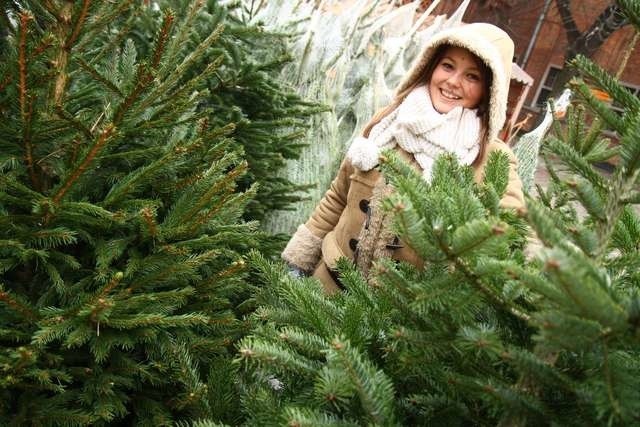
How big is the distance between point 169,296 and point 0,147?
0.61 metres

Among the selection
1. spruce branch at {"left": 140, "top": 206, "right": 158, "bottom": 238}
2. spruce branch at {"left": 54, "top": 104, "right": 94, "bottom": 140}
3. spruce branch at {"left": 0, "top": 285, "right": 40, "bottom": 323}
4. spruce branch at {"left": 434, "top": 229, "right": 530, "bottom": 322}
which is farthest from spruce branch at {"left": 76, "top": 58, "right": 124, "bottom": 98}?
spruce branch at {"left": 434, "top": 229, "right": 530, "bottom": 322}

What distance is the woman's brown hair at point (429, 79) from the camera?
190cm

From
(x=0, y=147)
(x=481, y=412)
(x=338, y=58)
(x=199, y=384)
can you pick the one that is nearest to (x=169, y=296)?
(x=199, y=384)

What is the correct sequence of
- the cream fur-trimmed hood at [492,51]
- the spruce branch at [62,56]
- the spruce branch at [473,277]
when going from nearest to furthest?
the spruce branch at [473,277]
the spruce branch at [62,56]
the cream fur-trimmed hood at [492,51]

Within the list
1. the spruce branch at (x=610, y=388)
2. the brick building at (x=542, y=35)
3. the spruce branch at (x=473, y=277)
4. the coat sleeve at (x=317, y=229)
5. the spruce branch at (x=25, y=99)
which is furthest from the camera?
the brick building at (x=542, y=35)

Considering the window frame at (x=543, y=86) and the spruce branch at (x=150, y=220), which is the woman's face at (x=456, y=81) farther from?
the window frame at (x=543, y=86)

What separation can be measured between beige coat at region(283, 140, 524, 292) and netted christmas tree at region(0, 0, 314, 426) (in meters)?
0.60

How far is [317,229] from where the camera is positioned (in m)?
2.27

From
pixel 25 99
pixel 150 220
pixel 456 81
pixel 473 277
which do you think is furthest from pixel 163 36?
pixel 456 81

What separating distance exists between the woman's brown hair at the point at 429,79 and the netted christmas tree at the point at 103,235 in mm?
881

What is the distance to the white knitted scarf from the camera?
1860 mm

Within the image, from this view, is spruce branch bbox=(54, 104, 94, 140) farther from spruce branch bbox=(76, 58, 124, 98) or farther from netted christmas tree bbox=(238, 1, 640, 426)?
netted christmas tree bbox=(238, 1, 640, 426)

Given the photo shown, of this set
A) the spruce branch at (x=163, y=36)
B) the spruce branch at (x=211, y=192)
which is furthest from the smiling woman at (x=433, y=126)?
the spruce branch at (x=163, y=36)

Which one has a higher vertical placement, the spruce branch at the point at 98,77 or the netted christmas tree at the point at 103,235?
the spruce branch at the point at 98,77
